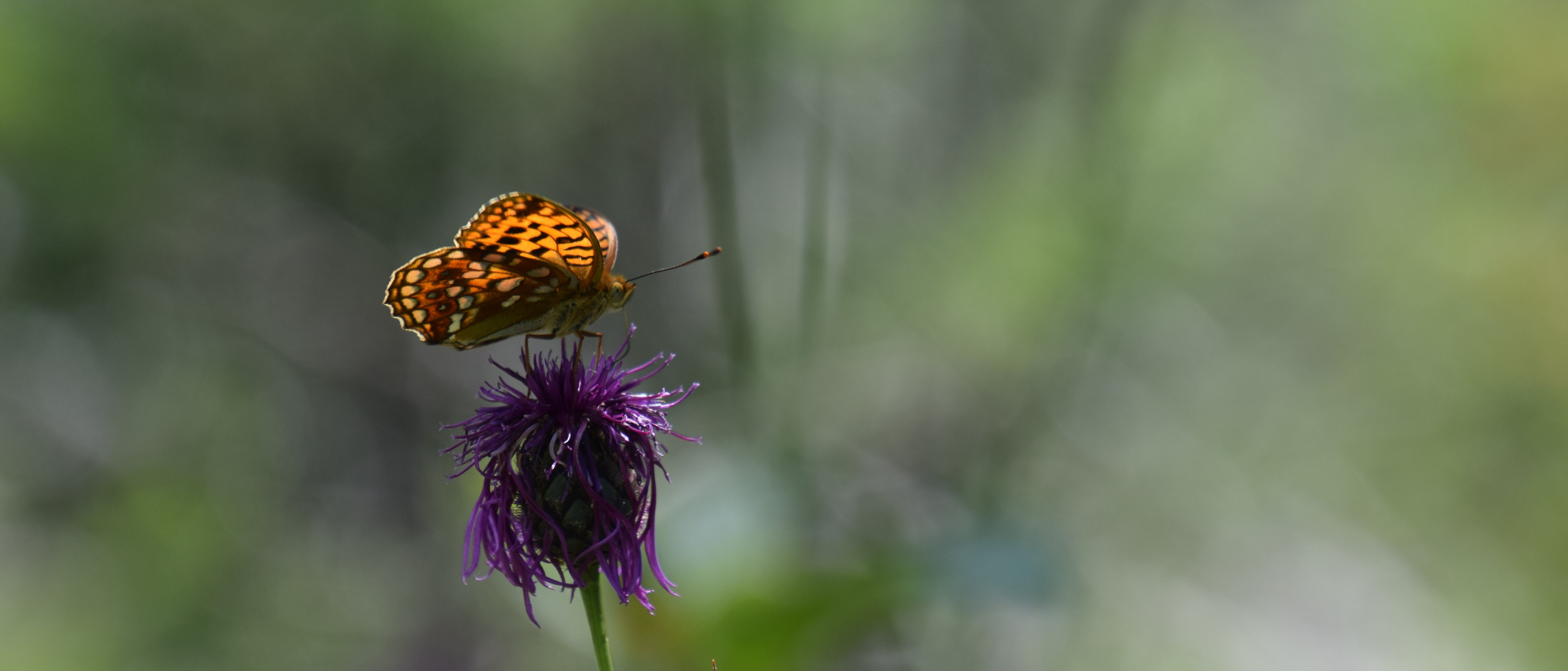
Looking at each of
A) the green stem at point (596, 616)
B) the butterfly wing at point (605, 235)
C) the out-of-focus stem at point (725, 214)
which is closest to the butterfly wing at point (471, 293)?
the butterfly wing at point (605, 235)

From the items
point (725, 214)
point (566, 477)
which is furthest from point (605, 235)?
point (725, 214)

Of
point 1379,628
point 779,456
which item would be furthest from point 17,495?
point 1379,628

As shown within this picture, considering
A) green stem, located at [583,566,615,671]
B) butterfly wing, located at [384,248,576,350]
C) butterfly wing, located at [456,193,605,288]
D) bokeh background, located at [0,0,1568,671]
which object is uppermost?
butterfly wing, located at [456,193,605,288]

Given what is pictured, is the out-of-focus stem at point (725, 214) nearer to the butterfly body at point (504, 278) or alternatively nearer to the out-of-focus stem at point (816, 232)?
the out-of-focus stem at point (816, 232)

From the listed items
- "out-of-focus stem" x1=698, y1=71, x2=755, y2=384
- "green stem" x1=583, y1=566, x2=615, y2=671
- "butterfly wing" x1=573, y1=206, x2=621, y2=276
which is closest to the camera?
"green stem" x1=583, y1=566, x2=615, y2=671

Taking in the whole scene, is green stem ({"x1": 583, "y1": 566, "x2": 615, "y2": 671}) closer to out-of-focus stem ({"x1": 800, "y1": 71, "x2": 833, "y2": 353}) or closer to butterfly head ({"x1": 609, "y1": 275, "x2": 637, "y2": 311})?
butterfly head ({"x1": 609, "y1": 275, "x2": 637, "y2": 311})

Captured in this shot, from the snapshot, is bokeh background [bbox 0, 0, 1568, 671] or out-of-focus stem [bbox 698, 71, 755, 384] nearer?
out-of-focus stem [bbox 698, 71, 755, 384]

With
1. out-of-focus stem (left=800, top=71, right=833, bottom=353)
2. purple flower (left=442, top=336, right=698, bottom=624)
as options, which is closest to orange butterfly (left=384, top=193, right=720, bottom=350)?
purple flower (left=442, top=336, right=698, bottom=624)
